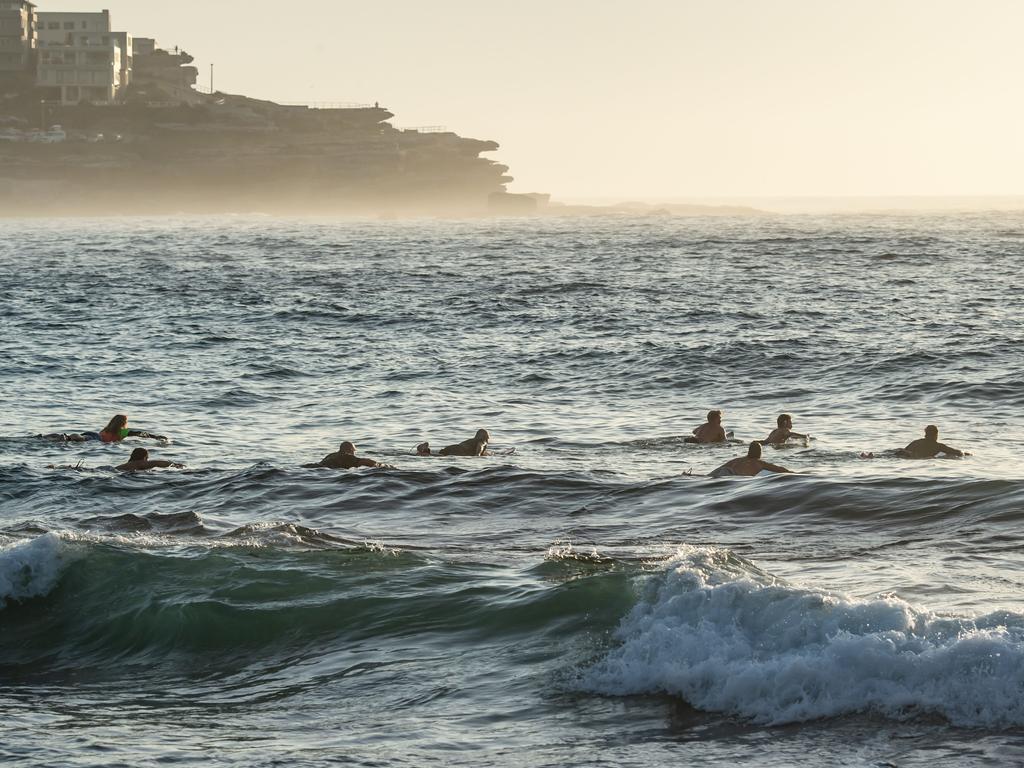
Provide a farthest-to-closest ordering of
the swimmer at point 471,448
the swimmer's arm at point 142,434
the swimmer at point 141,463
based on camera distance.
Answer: the swimmer's arm at point 142,434
the swimmer at point 471,448
the swimmer at point 141,463

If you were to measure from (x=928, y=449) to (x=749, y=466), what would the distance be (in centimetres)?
283

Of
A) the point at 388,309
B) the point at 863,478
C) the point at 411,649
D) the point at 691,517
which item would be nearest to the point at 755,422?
the point at 863,478

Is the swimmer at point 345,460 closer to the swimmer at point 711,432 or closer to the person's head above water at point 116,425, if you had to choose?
the person's head above water at point 116,425

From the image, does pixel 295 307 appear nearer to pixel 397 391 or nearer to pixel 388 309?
pixel 388 309

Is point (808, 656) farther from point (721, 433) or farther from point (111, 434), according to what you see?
point (111, 434)

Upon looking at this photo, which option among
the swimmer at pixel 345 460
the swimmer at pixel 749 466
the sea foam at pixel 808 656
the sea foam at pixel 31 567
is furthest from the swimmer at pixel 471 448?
the sea foam at pixel 808 656

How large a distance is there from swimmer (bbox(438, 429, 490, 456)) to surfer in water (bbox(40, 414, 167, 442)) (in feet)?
17.1

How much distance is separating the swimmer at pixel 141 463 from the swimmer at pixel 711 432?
26.6 ft

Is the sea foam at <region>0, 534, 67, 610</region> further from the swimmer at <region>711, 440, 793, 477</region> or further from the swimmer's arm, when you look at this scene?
the swimmer at <region>711, 440, 793, 477</region>

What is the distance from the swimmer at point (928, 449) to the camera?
19.7 m

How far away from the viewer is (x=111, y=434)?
23016 millimetres

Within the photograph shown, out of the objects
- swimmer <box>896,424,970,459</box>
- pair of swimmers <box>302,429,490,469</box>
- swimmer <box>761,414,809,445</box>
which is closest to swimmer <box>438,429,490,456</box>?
pair of swimmers <box>302,429,490,469</box>

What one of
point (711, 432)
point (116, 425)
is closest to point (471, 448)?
point (711, 432)

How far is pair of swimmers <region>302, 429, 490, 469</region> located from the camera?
20.3 m
